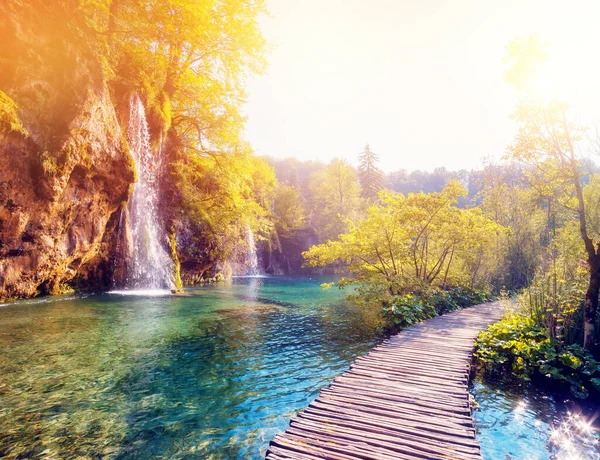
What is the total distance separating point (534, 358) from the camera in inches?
267

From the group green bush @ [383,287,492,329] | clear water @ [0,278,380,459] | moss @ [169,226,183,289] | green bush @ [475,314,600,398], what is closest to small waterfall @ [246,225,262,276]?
moss @ [169,226,183,289]

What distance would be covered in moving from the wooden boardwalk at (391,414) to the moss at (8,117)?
14031mm

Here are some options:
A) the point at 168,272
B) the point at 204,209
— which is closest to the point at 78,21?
the point at 204,209

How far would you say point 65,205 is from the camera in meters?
14.7

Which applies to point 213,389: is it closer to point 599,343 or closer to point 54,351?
point 54,351

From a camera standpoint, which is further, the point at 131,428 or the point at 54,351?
the point at 54,351

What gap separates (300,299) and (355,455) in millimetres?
14232

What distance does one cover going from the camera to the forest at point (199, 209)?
294 inches

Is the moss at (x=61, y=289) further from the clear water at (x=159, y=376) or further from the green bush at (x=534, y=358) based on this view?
the green bush at (x=534, y=358)

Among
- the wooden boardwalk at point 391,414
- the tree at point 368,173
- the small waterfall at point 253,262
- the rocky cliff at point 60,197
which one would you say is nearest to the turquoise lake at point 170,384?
the wooden boardwalk at point 391,414

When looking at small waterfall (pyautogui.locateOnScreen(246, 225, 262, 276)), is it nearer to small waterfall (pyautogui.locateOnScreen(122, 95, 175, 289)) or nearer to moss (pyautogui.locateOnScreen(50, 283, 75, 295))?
small waterfall (pyautogui.locateOnScreen(122, 95, 175, 289))

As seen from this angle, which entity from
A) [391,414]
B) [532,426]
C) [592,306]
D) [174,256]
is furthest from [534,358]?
[174,256]

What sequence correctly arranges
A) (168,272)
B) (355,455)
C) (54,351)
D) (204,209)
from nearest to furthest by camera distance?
(355,455)
(54,351)
(168,272)
(204,209)

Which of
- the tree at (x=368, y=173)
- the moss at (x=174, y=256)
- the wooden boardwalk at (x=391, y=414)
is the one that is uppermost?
the tree at (x=368, y=173)
